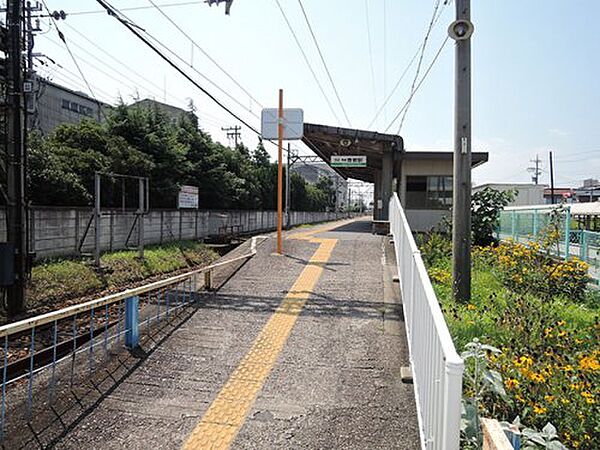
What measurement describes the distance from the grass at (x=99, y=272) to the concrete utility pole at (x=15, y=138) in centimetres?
90

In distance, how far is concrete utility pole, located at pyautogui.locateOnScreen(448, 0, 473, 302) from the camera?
6.52m

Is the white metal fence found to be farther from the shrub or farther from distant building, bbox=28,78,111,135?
distant building, bbox=28,78,111,135

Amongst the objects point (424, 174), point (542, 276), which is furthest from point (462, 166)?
point (424, 174)

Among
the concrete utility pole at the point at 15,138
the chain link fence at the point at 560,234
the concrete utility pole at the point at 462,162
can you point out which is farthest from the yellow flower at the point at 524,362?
the concrete utility pole at the point at 15,138

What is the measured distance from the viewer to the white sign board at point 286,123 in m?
11.3

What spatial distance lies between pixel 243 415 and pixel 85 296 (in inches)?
320

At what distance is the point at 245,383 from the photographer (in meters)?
4.30

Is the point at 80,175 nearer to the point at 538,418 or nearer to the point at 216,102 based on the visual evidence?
the point at 216,102

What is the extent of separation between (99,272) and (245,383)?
884 cm

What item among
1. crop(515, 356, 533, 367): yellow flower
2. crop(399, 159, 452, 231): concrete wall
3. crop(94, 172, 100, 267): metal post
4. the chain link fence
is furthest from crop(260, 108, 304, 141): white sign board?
crop(399, 159, 452, 231): concrete wall

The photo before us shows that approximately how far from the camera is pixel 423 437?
2.79 meters

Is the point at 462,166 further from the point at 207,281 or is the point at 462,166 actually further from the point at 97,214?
the point at 97,214

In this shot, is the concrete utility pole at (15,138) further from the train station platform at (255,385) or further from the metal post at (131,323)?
the metal post at (131,323)

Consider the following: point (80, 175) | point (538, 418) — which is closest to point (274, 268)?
point (538, 418)
